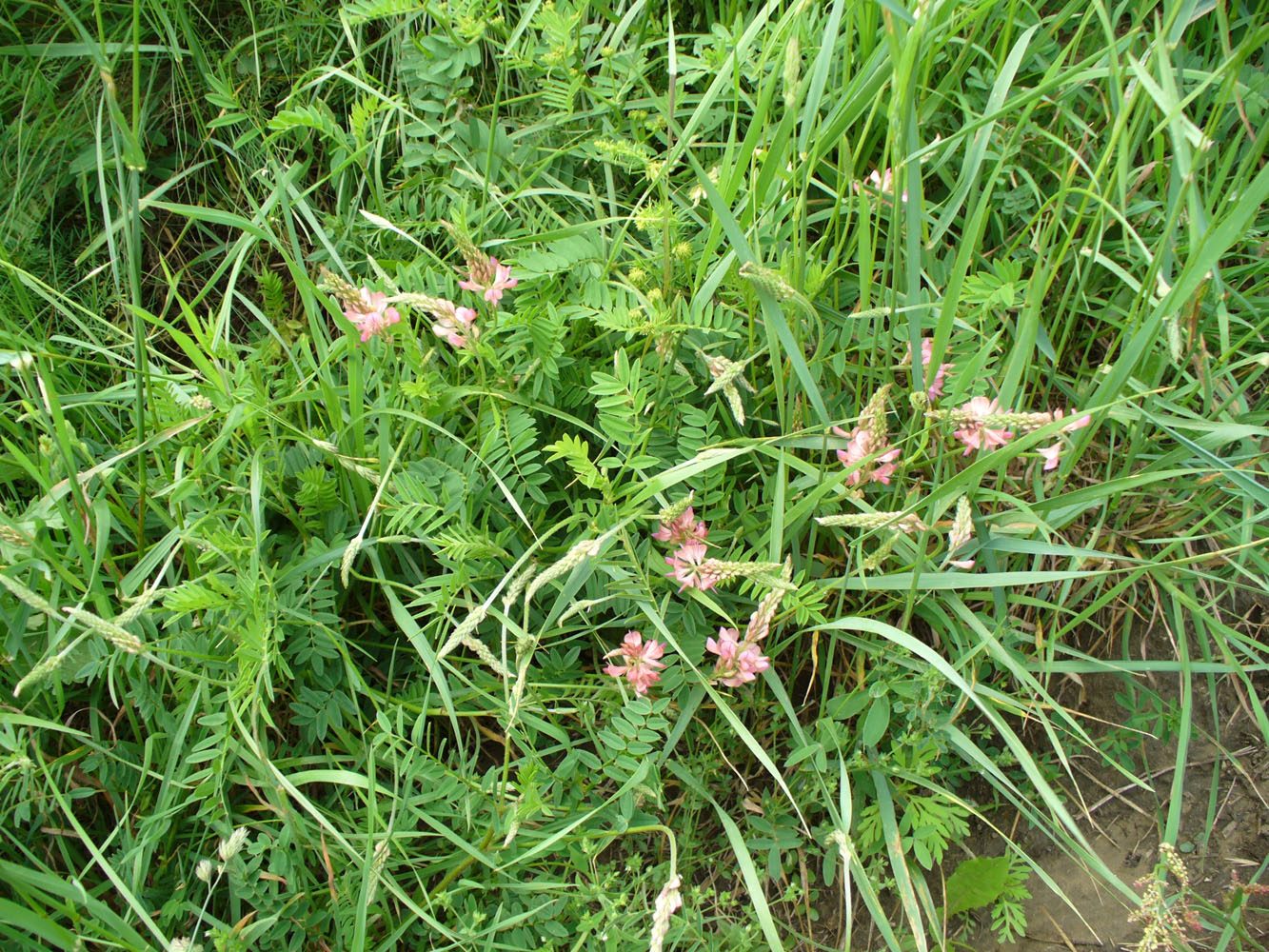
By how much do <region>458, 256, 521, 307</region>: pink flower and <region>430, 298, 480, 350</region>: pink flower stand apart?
0.16 feet

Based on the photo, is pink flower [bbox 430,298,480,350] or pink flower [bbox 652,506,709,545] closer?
pink flower [bbox 430,298,480,350]

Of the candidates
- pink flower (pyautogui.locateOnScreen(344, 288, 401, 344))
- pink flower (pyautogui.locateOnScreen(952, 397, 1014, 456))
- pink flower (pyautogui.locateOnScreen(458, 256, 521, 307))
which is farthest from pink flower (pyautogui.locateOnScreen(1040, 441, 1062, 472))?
pink flower (pyautogui.locateOnScreen(344, 288, 401, 344))

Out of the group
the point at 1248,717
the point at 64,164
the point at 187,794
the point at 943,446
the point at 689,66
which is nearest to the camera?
the point at 943,446

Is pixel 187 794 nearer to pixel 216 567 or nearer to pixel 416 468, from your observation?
pixel 216 567

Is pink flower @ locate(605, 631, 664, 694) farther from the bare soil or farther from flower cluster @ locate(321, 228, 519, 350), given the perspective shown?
the bare soil

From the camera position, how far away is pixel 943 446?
1666 mm

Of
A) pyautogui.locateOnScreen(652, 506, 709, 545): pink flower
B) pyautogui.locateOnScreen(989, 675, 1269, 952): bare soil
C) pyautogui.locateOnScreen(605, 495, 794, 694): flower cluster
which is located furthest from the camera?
pyautogui.locateOnScreen(989, 675, 1269, 952): bare soil

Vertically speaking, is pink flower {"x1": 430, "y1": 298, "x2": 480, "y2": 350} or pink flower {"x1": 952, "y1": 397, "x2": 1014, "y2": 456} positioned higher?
pink flower {"x1": 430, "y1": 298, "x2": 480, "y2": 350}

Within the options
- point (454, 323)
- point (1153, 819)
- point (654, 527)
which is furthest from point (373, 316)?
point (1153, 819)

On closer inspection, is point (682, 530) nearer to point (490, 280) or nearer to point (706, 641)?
point (706, 641)

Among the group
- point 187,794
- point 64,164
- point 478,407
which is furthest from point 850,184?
point 64,164

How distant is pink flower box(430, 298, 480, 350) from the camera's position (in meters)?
1.60

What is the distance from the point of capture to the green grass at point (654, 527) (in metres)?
1.65

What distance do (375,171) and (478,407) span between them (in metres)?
0.68
